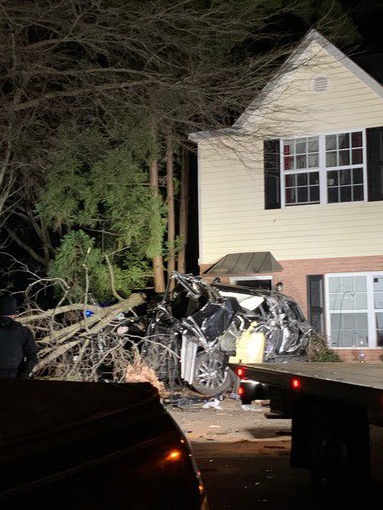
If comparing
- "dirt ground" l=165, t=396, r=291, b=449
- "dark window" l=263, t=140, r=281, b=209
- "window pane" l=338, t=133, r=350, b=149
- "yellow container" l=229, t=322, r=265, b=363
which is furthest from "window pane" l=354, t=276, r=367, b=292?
"dirt ground" l=165, t=396, r=291, b=449

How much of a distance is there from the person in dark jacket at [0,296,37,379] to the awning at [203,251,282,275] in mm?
9844

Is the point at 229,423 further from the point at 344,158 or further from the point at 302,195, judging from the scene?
the point at 344,158

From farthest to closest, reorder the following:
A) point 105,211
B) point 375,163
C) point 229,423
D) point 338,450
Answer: point 105,211 < point 375,163 < point 229,423 < point 338,450

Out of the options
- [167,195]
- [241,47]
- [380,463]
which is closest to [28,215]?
[167,195]

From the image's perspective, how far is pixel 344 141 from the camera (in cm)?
1788

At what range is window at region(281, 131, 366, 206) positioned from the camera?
58.0 feet

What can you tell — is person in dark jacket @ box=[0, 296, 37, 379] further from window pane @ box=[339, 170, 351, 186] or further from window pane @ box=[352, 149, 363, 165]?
window pane @ box=[352, 149, 363, 165]

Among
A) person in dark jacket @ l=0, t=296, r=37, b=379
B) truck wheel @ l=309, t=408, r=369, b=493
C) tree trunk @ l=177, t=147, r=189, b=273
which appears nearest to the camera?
truck wheel @ l=309, t=408, r=369, b=493

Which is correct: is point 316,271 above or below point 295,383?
above

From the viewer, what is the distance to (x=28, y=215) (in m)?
21.2

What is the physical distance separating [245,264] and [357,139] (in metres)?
3.69

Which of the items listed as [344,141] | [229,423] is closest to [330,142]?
[344,141]

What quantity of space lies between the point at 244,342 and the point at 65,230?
27.8 feet

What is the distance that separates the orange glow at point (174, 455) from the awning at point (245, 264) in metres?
15.7
